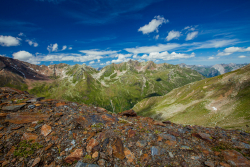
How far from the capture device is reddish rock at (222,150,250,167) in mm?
8062

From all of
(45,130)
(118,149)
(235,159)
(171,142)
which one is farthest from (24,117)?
(235,159)

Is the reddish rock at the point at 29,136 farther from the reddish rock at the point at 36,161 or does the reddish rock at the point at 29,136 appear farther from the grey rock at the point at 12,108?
the grey rock at the point at 12,108

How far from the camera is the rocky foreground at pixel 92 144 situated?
7574 millimetres

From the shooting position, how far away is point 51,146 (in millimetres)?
8227

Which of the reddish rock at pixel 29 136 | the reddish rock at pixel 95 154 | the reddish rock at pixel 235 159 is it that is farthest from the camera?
the reddish rock at pixel 29 136

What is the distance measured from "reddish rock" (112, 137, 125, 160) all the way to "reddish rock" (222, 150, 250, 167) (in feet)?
29.7

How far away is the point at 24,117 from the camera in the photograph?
10.7 metres

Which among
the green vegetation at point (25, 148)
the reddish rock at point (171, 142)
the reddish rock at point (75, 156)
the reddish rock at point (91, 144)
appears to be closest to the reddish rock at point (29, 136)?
the green vegetation at point (25, 148)

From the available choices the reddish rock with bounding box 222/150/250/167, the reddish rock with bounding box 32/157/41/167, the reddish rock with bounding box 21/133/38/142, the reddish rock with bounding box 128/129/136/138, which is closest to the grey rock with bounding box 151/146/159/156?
the reddish rock with bounding box 128/129/136/138

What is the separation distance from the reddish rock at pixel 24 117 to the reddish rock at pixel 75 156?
598 cm

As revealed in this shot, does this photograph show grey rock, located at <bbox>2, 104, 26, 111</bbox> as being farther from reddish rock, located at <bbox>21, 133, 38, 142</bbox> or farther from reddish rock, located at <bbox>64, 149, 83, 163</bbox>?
reddish rock, located at <bbox>64, 149, 83, 163</bbox>

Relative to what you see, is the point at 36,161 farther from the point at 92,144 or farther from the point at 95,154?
the point at 95,154

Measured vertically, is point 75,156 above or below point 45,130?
below

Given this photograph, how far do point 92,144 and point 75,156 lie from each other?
151cm
